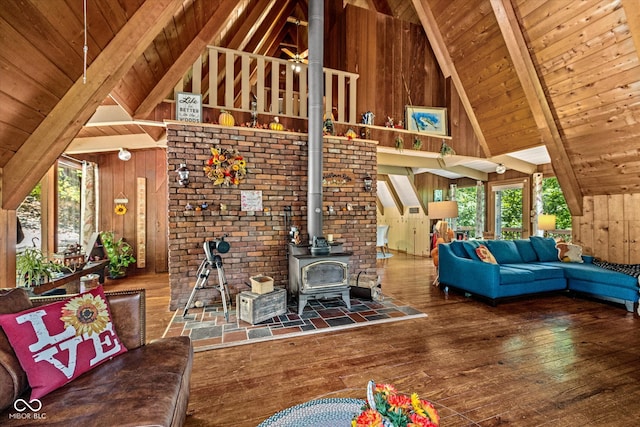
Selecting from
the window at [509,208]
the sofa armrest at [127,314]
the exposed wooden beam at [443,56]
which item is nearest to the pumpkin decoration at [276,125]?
the sofa armrest at [127,314]

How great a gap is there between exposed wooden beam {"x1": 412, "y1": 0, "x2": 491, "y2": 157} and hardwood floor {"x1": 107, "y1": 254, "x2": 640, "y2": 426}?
3.62 m

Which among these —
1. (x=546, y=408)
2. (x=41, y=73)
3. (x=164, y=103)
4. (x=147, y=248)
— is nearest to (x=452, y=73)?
(x=164, y=103)

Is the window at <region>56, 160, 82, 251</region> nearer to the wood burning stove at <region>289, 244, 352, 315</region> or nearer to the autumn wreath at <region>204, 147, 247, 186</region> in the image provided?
the autumn wreath at <region>204, 147, 247, 186</region>

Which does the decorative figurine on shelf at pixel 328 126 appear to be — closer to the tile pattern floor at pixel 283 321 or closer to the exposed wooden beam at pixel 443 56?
the tile pattern floor at pixel 283 321

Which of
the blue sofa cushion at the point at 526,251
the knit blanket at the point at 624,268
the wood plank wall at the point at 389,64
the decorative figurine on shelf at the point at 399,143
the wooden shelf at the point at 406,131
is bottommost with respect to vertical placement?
the knit blanket at the point at 624,268

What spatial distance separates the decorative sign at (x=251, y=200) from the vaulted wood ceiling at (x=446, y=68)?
1.61 m

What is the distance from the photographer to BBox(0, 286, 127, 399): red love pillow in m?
1.25

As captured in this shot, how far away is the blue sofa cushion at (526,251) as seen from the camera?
4.76 metres

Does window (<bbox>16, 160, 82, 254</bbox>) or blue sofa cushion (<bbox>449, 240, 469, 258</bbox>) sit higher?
window (<bbox>16, 160, 82, 254</bbox>)

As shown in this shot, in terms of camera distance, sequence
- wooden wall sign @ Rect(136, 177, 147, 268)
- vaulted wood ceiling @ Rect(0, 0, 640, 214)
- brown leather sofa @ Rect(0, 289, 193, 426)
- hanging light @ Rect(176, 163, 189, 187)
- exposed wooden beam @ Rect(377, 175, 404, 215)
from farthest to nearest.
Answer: exposed wooden beam @ Rect(377, 175, 404, 215)
wooden wall sign @ Rect(136, 177, 147, 268)
hanging light @ Rect(176, 163, 189, 187)
vaulted wood ceiling @ Rect(0, 0, 640, 214)
brown leather sofa @ Rect(0, 289, 193, 426)

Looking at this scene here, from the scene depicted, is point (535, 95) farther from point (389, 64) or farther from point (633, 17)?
point (389, 64)

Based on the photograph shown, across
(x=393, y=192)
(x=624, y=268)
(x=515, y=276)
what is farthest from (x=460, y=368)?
(x=393, y=192)

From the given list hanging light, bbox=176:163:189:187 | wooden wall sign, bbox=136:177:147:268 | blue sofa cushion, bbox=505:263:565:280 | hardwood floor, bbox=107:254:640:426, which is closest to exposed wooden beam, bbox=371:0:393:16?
hanging light, bbox=176:163:189:187

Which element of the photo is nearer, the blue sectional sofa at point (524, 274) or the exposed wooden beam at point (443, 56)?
the blue sectional sofa at point (524, 274)
